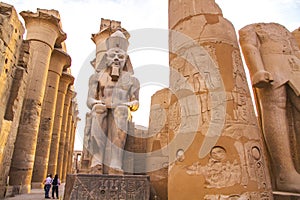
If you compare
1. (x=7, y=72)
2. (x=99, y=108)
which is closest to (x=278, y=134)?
(x=99, y=108)

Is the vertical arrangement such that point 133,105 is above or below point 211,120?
above

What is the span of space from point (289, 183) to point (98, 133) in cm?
322

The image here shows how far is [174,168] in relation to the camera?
9.39ft

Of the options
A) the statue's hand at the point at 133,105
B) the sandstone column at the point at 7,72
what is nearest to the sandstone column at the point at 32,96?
the sandstone column at the point at 7,72

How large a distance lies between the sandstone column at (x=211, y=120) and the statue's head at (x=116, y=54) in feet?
5.60

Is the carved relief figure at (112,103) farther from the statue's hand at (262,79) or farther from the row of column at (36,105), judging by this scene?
the row of column at (36,105)

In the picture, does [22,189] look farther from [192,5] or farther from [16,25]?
[192,5]

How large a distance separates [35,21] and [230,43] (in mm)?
10754

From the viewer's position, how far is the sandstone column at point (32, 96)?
9008mm

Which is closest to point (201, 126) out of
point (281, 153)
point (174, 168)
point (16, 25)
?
point (174, 168)

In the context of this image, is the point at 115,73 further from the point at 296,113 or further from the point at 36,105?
the point at 36,105

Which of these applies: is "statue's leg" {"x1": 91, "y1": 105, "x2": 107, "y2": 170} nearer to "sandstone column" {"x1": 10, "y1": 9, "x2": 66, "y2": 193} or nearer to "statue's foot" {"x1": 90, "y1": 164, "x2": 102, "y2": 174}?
"statue's foot" {"x1": 90, "y1": 164, "x2": 102, "y2": 174}

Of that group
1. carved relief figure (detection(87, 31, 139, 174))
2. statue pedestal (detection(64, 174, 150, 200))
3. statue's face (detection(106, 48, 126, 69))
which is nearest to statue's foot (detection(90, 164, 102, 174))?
carved relief figure (detection(87, 31, 139, 174))

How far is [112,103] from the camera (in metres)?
4.56
